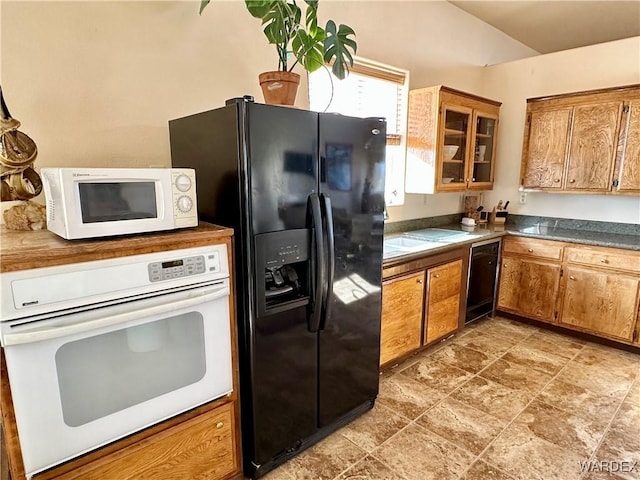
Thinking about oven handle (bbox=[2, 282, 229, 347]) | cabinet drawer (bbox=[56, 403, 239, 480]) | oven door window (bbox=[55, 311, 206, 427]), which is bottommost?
cabinet drawer (bbox=[56, 403, 239, 480])

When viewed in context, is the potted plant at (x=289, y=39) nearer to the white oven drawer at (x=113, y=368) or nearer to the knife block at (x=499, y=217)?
the white oven drawer at (x=113, y=368)

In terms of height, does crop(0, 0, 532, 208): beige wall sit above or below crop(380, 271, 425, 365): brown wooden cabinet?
above

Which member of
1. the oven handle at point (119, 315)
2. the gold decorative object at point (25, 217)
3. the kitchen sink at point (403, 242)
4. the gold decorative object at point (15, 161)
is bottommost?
the kitchen sink at point (403, 242)

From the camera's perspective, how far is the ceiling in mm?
3449

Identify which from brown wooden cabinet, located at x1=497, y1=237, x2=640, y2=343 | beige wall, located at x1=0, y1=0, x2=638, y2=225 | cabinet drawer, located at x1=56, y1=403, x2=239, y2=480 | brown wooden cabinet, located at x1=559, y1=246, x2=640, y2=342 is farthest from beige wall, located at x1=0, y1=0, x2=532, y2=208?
brown wooden cabinet, located at x1=559, y1=246, x2=640, y2=342

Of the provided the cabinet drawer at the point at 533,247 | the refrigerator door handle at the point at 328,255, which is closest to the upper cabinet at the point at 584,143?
the cabinet drawer at the point at 533,247

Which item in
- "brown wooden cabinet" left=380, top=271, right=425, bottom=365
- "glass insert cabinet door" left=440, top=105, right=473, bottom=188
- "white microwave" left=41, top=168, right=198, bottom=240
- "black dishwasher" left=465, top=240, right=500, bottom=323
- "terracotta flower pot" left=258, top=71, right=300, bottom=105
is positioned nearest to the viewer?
"white microwave" left=41, top=168, right=198, bottom=240

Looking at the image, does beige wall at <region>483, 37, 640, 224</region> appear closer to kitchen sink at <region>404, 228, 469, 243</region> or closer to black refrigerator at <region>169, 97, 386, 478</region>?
kitchen sink at <region>404, 228, 469, 243</region>

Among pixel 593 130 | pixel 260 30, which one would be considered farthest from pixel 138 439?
pixel 593 130

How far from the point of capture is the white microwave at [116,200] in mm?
1220

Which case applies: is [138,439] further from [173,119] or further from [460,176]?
[460,176]

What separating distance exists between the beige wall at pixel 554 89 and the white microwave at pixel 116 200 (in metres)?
3.71

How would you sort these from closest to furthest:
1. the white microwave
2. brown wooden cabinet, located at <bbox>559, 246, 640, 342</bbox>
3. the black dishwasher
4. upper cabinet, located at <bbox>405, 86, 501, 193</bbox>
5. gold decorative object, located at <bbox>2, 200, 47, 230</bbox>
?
the white microwave → gold decorative object, located at <bbox>2, 200, 47, 230</bbox> → brown wooden cabinet, located at <bbox>559, 246, 640, 342</bbox> → upper cabinet, located at <bbox>405, 86, 501, 193</bbox> → the black dishwasher

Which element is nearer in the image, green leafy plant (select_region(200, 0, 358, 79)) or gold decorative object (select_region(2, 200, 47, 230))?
gold decorative object (select_region(2, 200, 47, 230))
